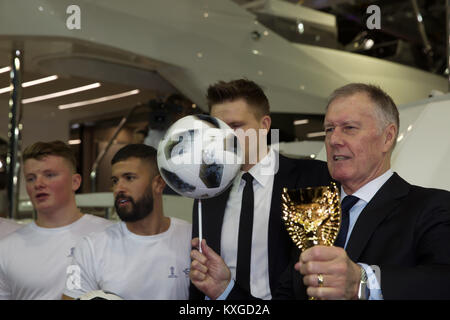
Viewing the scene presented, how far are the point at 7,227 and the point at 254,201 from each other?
0.65 meters

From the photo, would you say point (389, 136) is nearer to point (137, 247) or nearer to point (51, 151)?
point (137, 247)

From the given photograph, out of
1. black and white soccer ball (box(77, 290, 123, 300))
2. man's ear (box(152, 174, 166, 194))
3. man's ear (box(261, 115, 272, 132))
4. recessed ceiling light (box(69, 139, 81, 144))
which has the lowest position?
black and white soccer ball (box(77, 290, 123, 300))

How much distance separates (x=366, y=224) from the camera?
1.05 metres

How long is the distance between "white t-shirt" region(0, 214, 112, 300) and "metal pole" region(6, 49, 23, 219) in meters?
0.31

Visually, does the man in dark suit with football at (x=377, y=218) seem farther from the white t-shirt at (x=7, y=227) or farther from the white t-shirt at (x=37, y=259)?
the white t-shirt at (x=7, y=227)

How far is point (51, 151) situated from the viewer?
1339 millimetres

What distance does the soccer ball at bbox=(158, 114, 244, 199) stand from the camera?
0.96 metres

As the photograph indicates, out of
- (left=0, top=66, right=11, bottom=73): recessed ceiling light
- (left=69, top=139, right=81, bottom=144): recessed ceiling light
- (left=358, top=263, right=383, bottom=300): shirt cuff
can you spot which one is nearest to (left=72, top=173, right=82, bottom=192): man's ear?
(left=69, top=139, right=81, bottom=144): recessed ceiling light

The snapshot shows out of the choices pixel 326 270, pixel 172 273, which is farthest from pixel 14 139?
pixel 326 270

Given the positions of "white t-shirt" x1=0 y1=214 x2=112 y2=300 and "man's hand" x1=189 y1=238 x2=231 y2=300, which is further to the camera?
"white t-shirt" x1=0 y1=214 x2=112 y2=300

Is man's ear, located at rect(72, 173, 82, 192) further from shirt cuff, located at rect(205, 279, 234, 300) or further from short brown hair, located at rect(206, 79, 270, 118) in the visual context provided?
shirt cuff, located at rect(205, 279, 234, 300)

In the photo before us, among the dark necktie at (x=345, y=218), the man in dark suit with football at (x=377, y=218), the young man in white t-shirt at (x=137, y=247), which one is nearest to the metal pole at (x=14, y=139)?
the young man in white t-shirt at (x=137, y=247)
